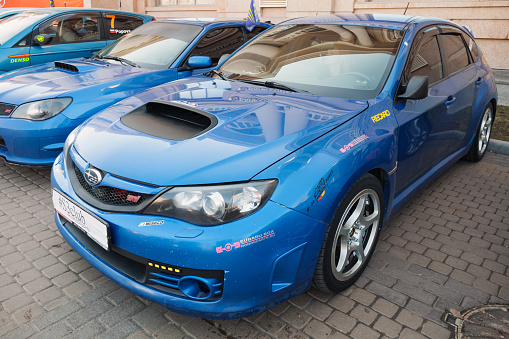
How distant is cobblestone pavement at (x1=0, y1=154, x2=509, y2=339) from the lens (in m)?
2.38

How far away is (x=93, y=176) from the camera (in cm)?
233

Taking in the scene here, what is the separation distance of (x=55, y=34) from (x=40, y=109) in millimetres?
3344

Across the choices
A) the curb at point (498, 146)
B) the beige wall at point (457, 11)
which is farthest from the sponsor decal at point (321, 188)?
the beige wall at point (457, 11)

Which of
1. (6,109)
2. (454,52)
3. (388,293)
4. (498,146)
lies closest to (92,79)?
(6,109)

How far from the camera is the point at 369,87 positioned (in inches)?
117

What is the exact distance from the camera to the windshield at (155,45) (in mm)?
4945

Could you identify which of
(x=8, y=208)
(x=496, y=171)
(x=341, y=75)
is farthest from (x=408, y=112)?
(x=8, y=208)

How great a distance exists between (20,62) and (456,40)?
19.6 feet

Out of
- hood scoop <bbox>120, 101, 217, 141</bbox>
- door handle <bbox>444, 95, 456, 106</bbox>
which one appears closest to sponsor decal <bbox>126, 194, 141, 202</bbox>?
hood scoop <bbox>120, 101, 217, 141</bbox>

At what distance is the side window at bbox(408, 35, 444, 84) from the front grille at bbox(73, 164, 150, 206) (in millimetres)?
2193

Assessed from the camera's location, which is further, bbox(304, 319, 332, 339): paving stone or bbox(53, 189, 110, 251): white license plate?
bbox(304, 319, 332, 339): paving stone

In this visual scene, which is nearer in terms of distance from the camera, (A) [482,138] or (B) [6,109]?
(B) [6,109]

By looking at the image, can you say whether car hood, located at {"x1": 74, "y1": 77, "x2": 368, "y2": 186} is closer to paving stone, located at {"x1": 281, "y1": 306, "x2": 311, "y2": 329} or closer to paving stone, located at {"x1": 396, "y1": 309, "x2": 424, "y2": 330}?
paving stone, located at {"x1": 281, "y1": 306, "x2": 311, "y2": 329}

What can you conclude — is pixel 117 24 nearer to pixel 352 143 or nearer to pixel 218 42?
pixel 218 42
